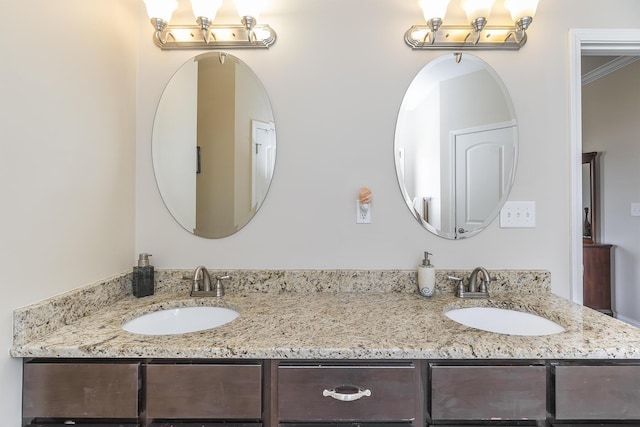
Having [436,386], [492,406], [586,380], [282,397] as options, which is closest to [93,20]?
[282,397]

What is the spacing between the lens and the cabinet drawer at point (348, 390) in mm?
863

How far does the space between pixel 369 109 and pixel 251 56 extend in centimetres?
64

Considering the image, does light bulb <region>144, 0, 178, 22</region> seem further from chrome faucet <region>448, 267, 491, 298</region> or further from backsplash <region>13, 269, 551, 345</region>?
chrome faucet <region>448, 267, 491, 298</region>

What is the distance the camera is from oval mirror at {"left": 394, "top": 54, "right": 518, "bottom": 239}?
148 centimetres

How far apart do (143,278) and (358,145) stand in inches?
46.3

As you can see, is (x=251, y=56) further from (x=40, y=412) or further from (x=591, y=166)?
(x=591, y=166)

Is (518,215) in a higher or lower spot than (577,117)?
lower

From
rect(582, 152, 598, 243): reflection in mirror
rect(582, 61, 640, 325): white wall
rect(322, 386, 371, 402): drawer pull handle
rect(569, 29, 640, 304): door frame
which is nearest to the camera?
rect(322, 386, 371, 402): drawer pull handle

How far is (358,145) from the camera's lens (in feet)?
4.90

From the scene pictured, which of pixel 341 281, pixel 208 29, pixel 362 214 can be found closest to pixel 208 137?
pixel 208 29

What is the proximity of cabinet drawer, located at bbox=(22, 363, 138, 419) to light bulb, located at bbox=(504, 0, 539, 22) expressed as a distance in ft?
6.79

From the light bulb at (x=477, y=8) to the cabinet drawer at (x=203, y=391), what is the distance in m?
1.74

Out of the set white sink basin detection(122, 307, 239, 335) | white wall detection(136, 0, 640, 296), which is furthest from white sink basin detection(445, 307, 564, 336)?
white sink basin detection(122, 307, 239, 335)

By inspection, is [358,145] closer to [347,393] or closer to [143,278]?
[347,393]
